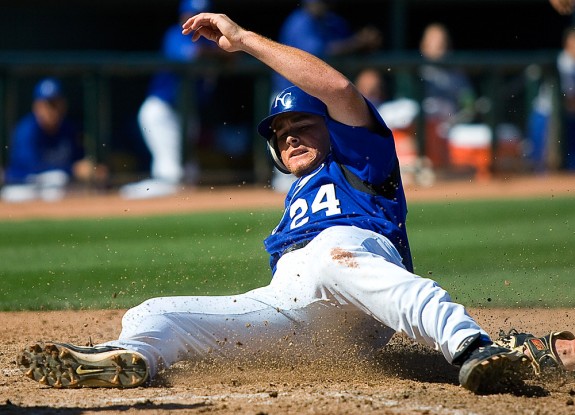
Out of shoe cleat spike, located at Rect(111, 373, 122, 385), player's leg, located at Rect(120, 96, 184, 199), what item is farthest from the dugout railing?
shoe cleat spike, located at Rect(111, 373, 122, 385)

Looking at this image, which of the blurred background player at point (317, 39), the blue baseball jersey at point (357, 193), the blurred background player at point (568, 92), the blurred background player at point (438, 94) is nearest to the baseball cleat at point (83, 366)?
the blue baseball jersey at point (357, 193)

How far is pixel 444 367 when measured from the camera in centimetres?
448

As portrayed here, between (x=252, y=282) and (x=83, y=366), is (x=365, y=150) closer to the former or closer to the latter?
(x=83, y=366)

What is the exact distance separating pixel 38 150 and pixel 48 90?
0.72 meters

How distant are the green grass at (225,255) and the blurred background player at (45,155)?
161cm

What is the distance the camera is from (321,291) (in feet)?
13.5

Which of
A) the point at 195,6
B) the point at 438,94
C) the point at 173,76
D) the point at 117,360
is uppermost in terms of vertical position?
the point at 195,6

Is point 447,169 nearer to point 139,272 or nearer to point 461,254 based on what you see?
point 461,254

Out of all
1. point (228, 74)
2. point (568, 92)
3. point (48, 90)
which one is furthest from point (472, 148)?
point (48, 90)

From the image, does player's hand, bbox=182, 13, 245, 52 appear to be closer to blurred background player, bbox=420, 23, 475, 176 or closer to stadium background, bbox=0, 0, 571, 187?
stadium background, bbox=0, 0, 571, 187

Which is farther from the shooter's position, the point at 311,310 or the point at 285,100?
the point at 285,100

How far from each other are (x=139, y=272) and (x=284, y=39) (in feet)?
21.8

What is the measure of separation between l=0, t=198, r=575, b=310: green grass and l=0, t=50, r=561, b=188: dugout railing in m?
2.25

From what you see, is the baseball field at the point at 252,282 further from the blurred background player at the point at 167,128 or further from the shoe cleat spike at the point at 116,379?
the blurred background player at the point at 167,128
